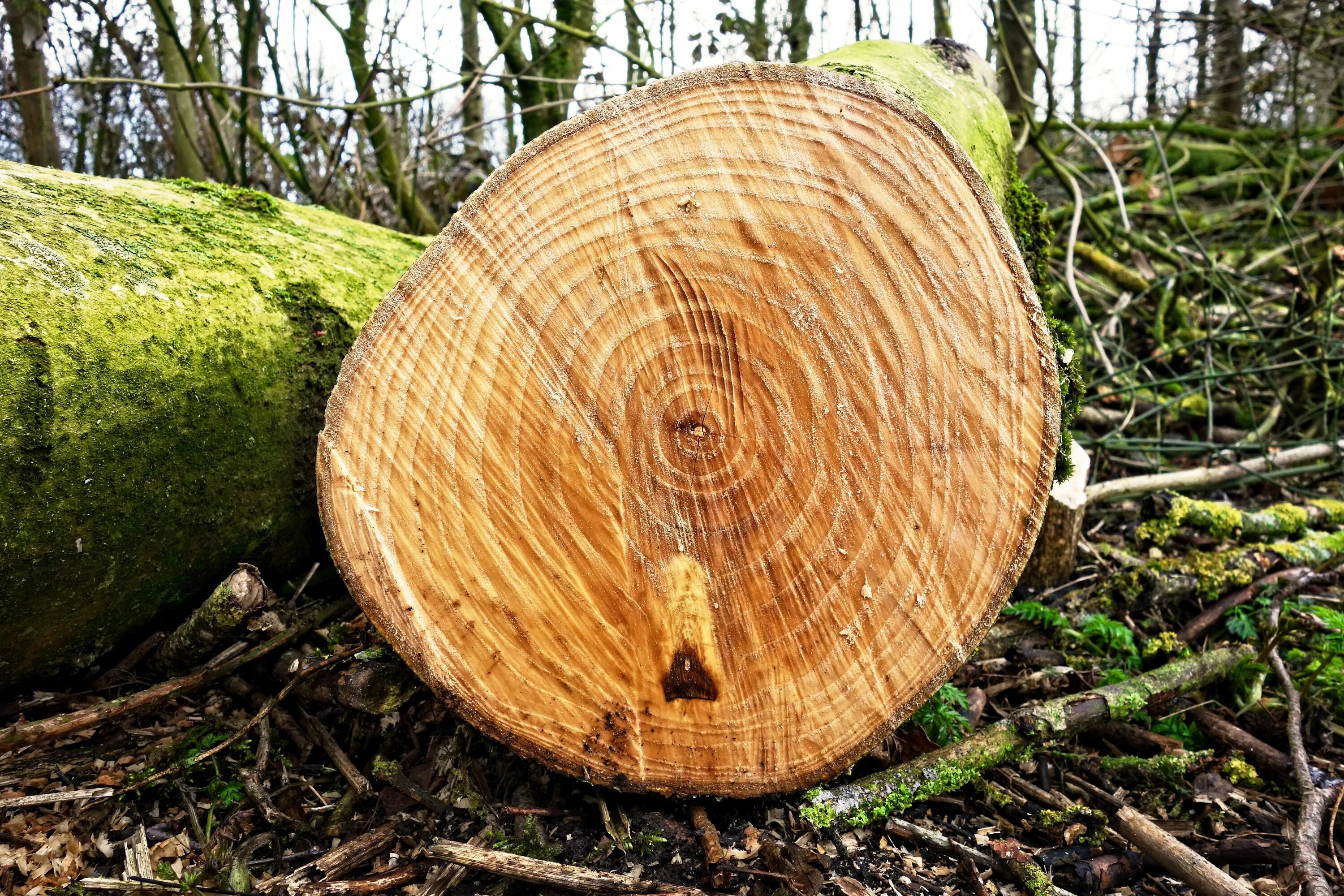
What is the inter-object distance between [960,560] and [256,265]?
169 centimetres

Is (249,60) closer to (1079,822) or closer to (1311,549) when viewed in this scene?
(1079,822)

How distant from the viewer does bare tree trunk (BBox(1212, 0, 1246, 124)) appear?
224 inches

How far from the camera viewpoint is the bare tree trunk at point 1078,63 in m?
5.16

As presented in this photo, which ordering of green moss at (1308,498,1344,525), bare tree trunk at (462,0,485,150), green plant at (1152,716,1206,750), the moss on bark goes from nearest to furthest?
1. the moss on bark
2. green plant at (1152,716,1206,750)
3. green moss at (1308,498,1344,525)
4. bare tree trunk at (462,0,485,150)

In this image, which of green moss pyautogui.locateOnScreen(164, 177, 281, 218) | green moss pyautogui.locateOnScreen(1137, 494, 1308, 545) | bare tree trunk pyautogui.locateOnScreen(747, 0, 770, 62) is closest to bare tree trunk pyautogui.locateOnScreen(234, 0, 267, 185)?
green moss pyautogui.locateOnScreen(164, 177, 281, 218)

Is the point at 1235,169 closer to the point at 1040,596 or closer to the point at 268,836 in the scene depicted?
the point at 1040,596

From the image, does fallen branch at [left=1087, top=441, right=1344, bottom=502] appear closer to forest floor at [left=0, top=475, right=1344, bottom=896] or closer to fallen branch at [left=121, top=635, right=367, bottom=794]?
forest floor at [left=0, top=475, right=1344, bottom=896]

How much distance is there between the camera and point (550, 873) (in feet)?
4.58

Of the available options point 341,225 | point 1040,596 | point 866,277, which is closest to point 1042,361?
point 866,277

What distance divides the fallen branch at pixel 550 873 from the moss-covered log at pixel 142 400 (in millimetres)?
865

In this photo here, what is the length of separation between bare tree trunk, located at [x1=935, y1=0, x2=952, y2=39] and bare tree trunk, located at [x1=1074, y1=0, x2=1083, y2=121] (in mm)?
658

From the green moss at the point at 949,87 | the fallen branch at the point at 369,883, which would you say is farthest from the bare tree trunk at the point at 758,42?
the fallen branch at the point at 369,883

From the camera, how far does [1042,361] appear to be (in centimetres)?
139

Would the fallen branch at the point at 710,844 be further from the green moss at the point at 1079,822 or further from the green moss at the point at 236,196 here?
the green moss at the point at 236,196
